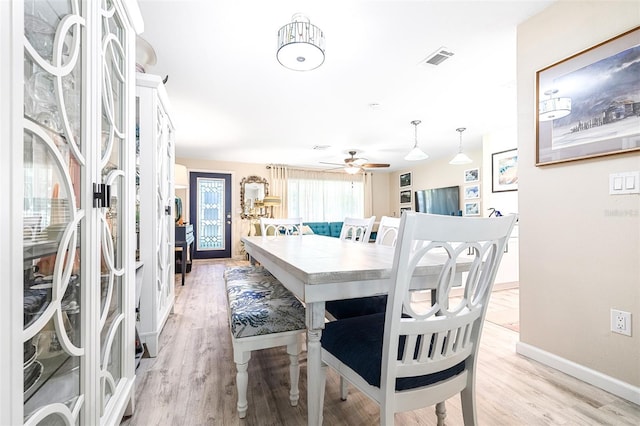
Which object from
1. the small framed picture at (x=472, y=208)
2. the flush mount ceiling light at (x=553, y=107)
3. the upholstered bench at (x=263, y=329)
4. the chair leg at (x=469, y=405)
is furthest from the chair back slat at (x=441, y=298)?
the small framed picture at (x=472, y=208)

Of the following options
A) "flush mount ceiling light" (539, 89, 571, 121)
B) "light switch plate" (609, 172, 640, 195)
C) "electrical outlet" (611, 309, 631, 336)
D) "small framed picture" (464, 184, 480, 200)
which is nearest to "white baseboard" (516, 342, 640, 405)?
"electrical outlet" (611, 309, 631, 336)

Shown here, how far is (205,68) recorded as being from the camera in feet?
8.45

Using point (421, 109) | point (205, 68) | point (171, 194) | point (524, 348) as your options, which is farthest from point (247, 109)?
point (524, 348)

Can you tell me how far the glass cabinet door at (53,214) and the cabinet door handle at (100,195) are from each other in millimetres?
76

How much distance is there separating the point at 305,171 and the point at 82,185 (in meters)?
6.89

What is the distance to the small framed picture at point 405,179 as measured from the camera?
7809 mm

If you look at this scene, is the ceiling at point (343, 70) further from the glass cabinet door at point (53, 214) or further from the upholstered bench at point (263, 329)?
the upholstered bench at point (263, 329)

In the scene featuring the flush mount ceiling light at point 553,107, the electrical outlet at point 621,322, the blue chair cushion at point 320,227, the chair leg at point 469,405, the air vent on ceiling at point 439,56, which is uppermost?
the air vent on ceiling at point 439,56

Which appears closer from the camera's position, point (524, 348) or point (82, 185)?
point (82, 185)

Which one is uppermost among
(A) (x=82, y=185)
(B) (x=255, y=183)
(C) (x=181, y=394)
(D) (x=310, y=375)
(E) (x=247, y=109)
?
(E) (x=247, y=109)

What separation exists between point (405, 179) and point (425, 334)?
7459mm

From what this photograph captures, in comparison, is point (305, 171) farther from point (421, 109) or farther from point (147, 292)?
point (147, 292)

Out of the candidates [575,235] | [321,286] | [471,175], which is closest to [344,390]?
[321,286]

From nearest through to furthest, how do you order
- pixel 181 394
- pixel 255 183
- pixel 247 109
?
pixel 181 394, pixel 247 109, pixel 255 183
